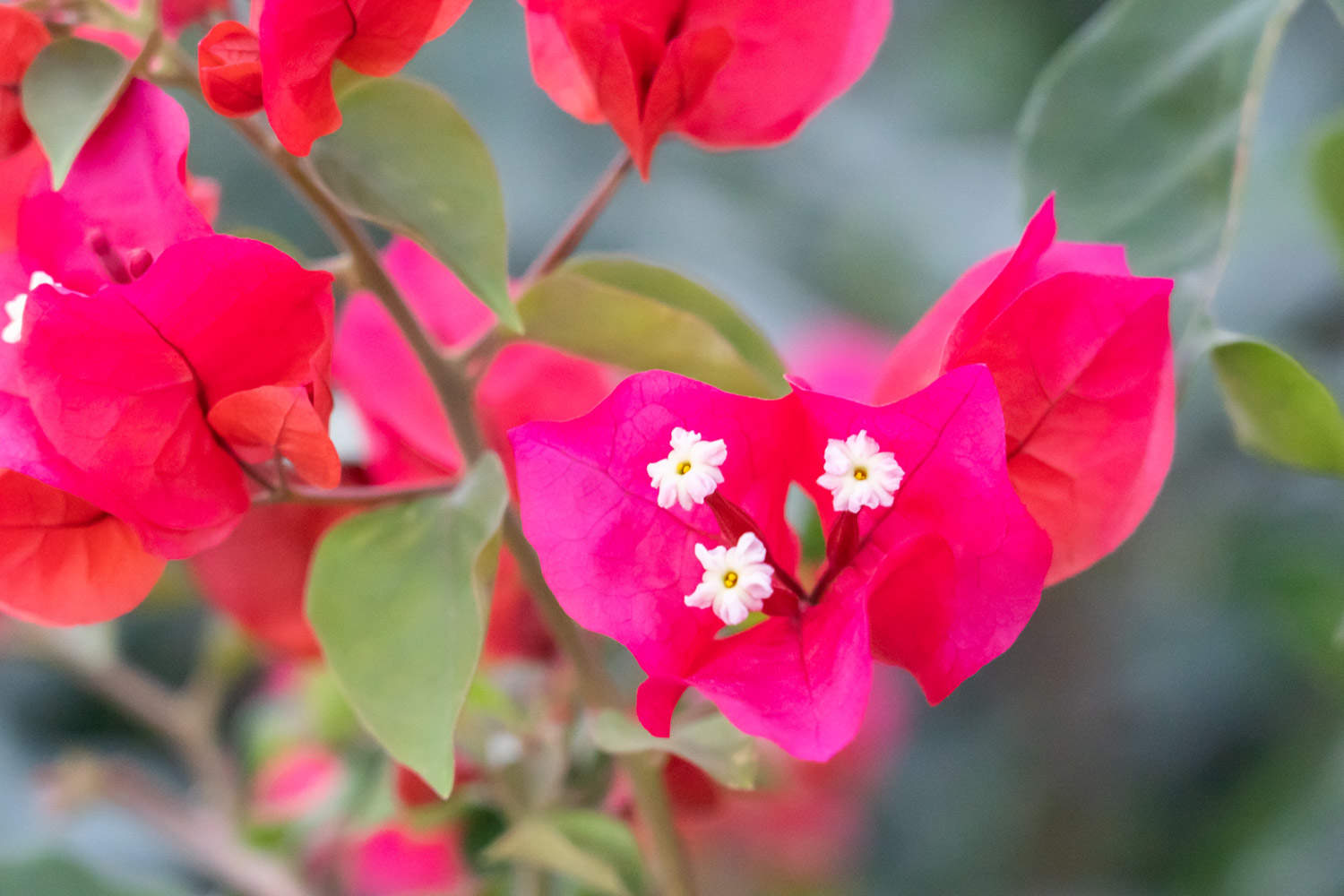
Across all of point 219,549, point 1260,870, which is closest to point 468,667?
point 219,549

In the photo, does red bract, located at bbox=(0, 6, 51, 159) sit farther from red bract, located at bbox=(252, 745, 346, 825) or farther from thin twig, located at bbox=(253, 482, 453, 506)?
red bract, located at bbox=(252, 745, 346, 825)

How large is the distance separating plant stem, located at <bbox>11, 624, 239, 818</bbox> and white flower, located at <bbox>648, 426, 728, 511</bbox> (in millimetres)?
513

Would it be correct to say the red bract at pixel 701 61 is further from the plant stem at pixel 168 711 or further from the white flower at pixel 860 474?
the plant stem at pixel 168 711

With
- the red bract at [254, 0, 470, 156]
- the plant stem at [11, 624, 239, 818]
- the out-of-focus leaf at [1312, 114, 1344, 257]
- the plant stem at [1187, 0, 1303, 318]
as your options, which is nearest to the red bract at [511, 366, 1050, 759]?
the red bract at [254, 0, 470, 156]

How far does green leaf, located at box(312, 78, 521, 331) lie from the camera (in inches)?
14.8

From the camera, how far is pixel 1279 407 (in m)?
0.42

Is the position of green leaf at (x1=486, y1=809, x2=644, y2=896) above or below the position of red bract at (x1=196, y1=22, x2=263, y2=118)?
below

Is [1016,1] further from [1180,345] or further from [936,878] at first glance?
[1180,345]

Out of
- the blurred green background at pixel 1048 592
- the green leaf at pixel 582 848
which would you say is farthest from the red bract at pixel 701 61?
the blurred green background at pixel 1048 592

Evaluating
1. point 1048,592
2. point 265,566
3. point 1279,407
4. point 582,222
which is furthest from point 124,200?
point 1048,592

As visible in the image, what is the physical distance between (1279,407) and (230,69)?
1.13 feet

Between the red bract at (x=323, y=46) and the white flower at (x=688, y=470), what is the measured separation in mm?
133

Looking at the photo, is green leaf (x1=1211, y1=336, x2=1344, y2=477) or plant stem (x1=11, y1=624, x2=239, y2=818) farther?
plant stem (x1=11, y1=624, x2=239, y2=818)

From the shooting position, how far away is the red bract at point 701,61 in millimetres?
378
